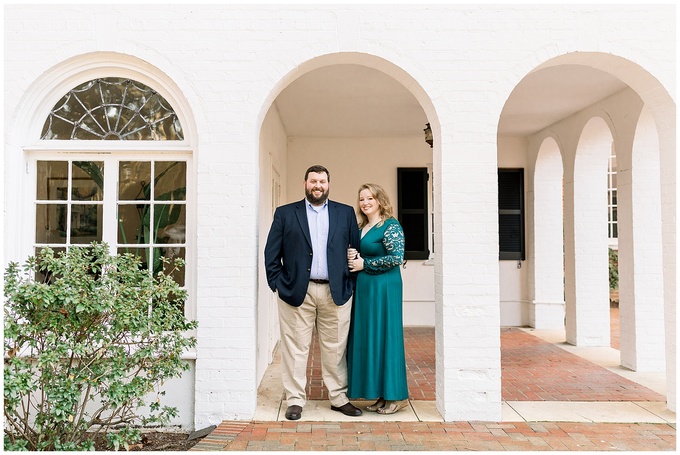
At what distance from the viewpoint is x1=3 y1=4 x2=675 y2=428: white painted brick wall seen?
4094mm

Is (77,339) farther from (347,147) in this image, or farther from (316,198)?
(347,147)

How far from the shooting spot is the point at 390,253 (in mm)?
4137

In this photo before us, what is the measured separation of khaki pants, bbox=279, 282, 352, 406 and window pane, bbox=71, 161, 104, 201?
5.83ft

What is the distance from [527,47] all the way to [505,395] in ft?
9.61

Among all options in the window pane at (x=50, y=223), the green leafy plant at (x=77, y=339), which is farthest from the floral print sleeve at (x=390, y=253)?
the window pane at (x=50, y=223)

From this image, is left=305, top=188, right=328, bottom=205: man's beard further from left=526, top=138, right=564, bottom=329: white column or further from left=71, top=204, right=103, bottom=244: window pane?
left=526, top=138, right=564, bottom=329: white column

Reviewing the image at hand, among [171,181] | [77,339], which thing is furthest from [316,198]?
[77,339]

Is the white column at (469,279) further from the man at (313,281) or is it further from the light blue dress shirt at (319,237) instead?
the light blue dress shirt at (319,237)

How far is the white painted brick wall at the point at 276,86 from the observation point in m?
4.09

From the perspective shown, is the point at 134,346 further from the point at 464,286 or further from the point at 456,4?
the point at 456,4

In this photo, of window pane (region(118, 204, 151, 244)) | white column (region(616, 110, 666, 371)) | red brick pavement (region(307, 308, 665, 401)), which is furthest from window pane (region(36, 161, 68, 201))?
white column (region(616, 110, 666, 371))

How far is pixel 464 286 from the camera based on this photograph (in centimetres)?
411

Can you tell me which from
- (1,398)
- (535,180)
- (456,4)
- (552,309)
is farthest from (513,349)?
(1,398)

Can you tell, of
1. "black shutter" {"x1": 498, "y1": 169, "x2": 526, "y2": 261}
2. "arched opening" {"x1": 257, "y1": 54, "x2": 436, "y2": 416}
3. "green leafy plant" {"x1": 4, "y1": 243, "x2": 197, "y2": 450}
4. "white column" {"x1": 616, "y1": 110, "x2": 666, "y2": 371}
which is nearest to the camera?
"green leafy plant" {"x1": 4, "y1": 243, "x2": 197, "y2": 450}
